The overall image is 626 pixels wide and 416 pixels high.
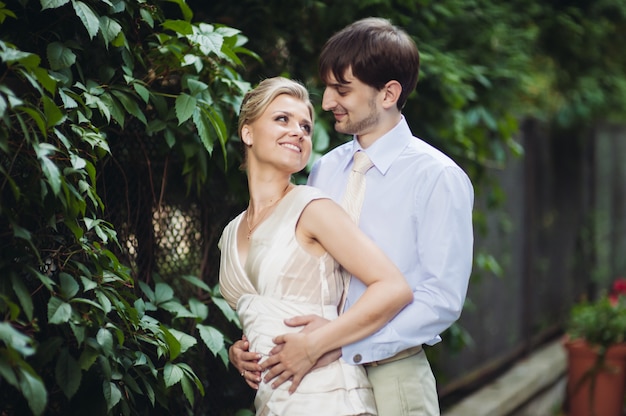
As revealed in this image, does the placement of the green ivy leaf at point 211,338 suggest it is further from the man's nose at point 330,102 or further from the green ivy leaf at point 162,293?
the man's nose at point 330,102

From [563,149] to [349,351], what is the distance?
674 cm

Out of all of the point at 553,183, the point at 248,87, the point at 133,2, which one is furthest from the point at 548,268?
the point at 133,2

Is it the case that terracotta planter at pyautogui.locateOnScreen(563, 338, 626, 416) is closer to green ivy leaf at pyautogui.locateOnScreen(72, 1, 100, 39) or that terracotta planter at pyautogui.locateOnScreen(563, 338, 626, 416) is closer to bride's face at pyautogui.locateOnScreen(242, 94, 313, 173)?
bride's face at pyautogui.locateOnScreen(242, 94, 313, 173)

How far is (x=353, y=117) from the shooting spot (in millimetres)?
2934

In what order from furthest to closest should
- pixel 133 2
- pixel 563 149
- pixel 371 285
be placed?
1. pixel 563 149
2. pixel 133 2
3. pixel 371 285

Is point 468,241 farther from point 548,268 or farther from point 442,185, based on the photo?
point 548,268

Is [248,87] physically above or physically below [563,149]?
above

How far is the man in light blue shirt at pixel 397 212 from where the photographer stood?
2.69 m

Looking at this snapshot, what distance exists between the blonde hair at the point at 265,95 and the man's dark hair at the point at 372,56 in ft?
0.49

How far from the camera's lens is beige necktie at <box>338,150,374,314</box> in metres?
2.87

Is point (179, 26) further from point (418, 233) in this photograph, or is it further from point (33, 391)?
point (33, 391)

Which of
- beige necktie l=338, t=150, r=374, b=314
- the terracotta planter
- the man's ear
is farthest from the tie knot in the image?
the terracotta planter

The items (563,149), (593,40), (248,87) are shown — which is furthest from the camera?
(563,149)

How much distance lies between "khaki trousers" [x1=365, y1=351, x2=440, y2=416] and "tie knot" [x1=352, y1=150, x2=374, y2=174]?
659 millimetres
